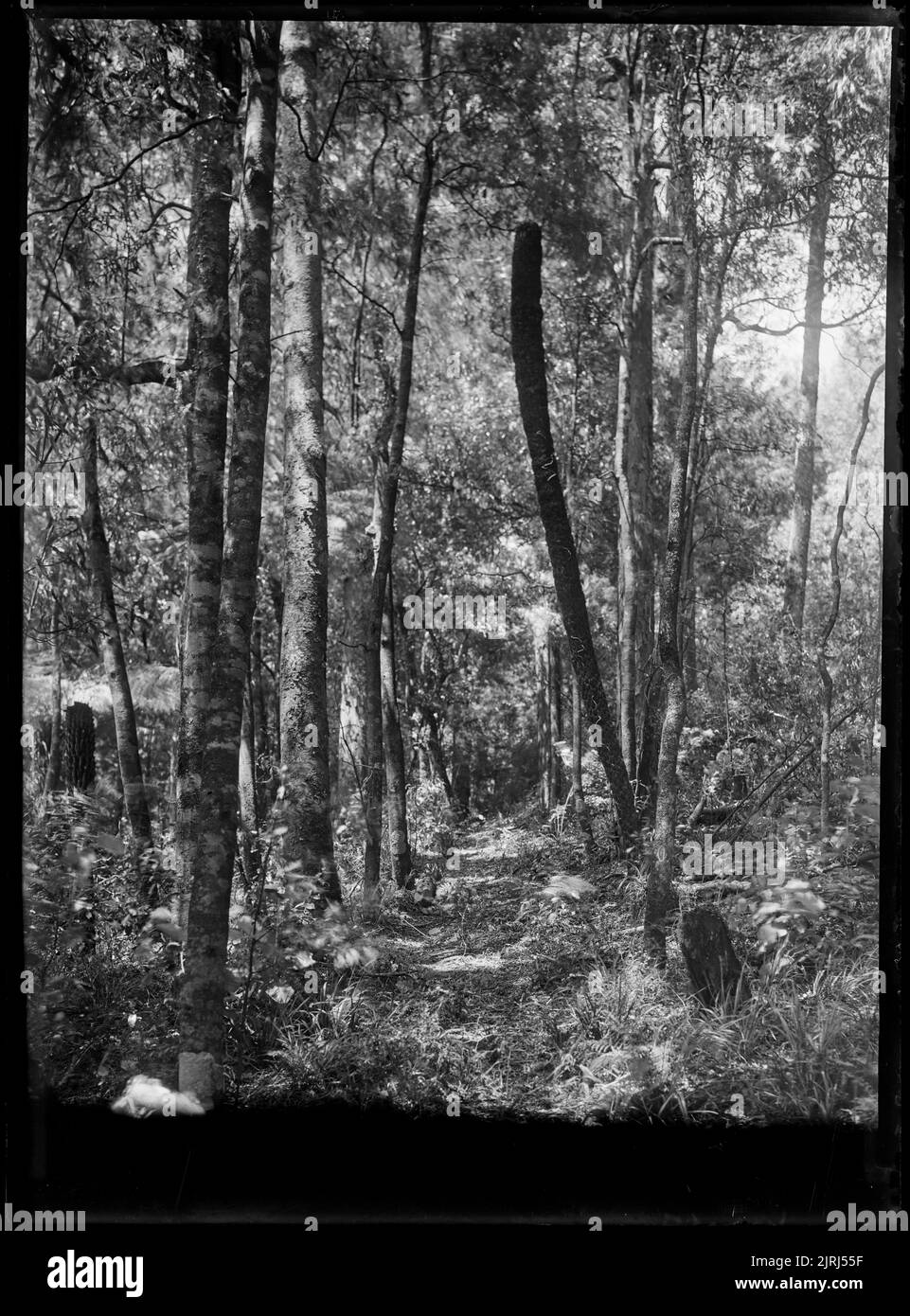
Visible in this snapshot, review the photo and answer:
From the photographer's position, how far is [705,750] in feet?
15.9

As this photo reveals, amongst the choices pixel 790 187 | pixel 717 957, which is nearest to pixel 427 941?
pixel 717 957

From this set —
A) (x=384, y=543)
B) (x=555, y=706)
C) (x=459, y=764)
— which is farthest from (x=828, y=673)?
(x=384, y=543)

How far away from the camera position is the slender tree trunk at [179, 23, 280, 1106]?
10.5ft

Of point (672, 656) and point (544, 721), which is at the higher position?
point (672, 656)

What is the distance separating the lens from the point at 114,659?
572cm

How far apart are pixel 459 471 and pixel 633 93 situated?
2.12m

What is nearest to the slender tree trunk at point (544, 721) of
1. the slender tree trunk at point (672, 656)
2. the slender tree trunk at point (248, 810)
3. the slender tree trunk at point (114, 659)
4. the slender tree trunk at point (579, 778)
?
the slender tree trunk at point (579, 778)

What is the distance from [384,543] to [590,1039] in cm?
290

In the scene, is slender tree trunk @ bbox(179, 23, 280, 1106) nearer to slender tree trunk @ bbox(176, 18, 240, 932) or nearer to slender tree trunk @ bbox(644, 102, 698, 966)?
slender tree trunk @ bbox(176, 18, 240, 932)

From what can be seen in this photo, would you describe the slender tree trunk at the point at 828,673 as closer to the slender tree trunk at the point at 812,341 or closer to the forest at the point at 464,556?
the forest at the point at 464,556

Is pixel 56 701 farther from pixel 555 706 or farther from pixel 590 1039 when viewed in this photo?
pixel 590 1039

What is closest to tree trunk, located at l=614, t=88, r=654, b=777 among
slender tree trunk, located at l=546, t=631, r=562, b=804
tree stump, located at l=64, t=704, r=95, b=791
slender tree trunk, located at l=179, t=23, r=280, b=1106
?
slender tree trunk, located at l=546, t=631, r=562, b=804

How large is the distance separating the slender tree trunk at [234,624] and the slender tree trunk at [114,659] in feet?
6.66

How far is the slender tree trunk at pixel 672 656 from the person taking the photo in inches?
157
